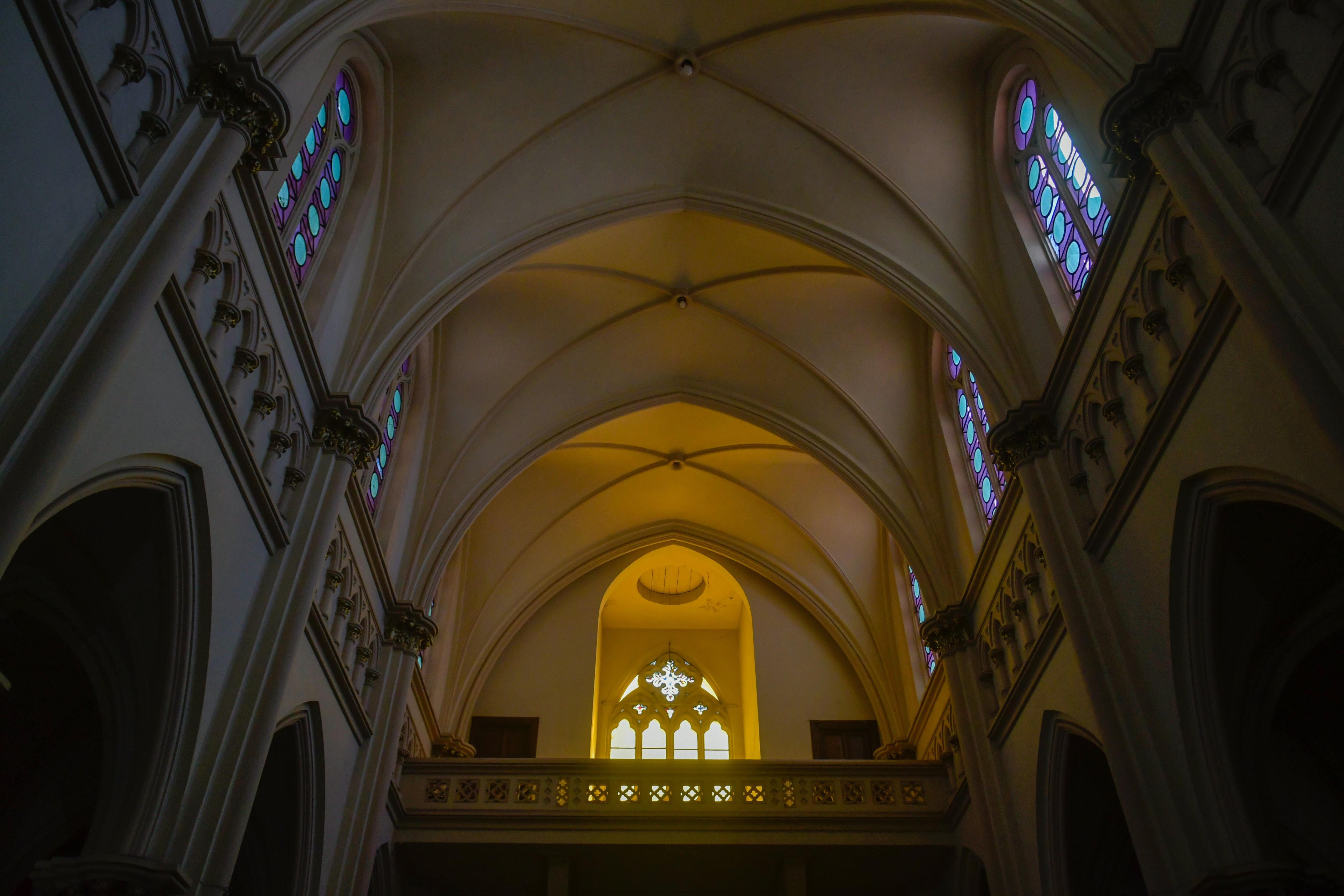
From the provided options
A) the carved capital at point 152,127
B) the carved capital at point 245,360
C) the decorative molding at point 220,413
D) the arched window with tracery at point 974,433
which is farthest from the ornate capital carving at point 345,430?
the arched window with tracery at point 974,433

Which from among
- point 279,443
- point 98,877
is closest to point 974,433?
point 279,443

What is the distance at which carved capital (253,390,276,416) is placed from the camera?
31.7 ft

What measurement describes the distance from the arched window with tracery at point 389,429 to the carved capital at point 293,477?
293cm

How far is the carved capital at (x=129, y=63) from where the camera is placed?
7184 mm

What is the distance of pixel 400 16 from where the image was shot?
1095 centimetres

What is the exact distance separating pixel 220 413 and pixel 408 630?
6171 mm

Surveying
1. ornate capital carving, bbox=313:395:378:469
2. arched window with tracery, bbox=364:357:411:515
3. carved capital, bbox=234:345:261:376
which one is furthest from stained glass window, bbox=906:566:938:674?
carved capital, bbox=234:345:261:376

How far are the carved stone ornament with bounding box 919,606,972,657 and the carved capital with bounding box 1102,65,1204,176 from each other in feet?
24.3

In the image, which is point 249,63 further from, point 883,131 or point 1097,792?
point 1097,792

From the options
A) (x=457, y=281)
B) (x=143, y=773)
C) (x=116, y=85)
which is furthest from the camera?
(x=457, y=281)

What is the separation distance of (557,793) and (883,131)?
983 centimetres

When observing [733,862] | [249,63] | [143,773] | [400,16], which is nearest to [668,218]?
[400,16]

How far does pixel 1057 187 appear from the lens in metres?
11.7

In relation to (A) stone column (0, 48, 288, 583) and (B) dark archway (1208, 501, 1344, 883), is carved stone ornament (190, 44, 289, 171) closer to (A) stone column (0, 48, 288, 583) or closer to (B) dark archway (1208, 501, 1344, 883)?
(A) stone column (0, 48, 288, 583)
